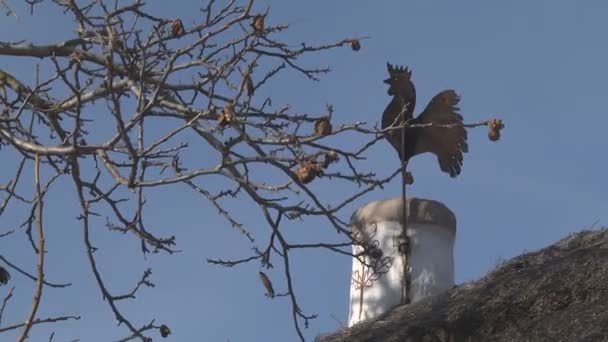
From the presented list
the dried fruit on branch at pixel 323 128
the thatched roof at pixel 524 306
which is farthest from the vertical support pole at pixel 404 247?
the dried fruit on branch at pixel 323 128

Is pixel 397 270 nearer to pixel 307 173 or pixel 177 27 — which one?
pixel 177 27

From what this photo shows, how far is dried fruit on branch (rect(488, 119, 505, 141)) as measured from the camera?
14.5ft

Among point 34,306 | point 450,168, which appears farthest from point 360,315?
point 34,306

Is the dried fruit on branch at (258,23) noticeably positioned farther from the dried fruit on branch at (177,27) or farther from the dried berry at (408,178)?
the dried berry at (408,178)

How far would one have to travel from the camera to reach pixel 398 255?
20.0 feet

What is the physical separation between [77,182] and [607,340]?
1943 mm

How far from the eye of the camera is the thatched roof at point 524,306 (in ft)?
15.4

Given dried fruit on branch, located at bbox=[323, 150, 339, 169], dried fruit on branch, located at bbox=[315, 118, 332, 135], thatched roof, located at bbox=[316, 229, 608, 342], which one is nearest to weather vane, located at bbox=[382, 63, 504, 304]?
thatched roof, located at bbox=[316, 229, 608, 342]

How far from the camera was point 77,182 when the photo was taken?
15.8ft

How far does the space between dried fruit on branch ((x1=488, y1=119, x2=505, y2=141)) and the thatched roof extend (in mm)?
725

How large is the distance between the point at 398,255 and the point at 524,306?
3.94ft

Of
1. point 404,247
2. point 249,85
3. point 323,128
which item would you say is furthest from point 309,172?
→ point 404,247

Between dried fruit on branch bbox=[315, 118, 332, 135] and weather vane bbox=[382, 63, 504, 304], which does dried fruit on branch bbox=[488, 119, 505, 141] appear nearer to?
dried fruit on branch bbox=[315, 118, 332, 135]

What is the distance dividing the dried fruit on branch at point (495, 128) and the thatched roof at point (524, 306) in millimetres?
725
